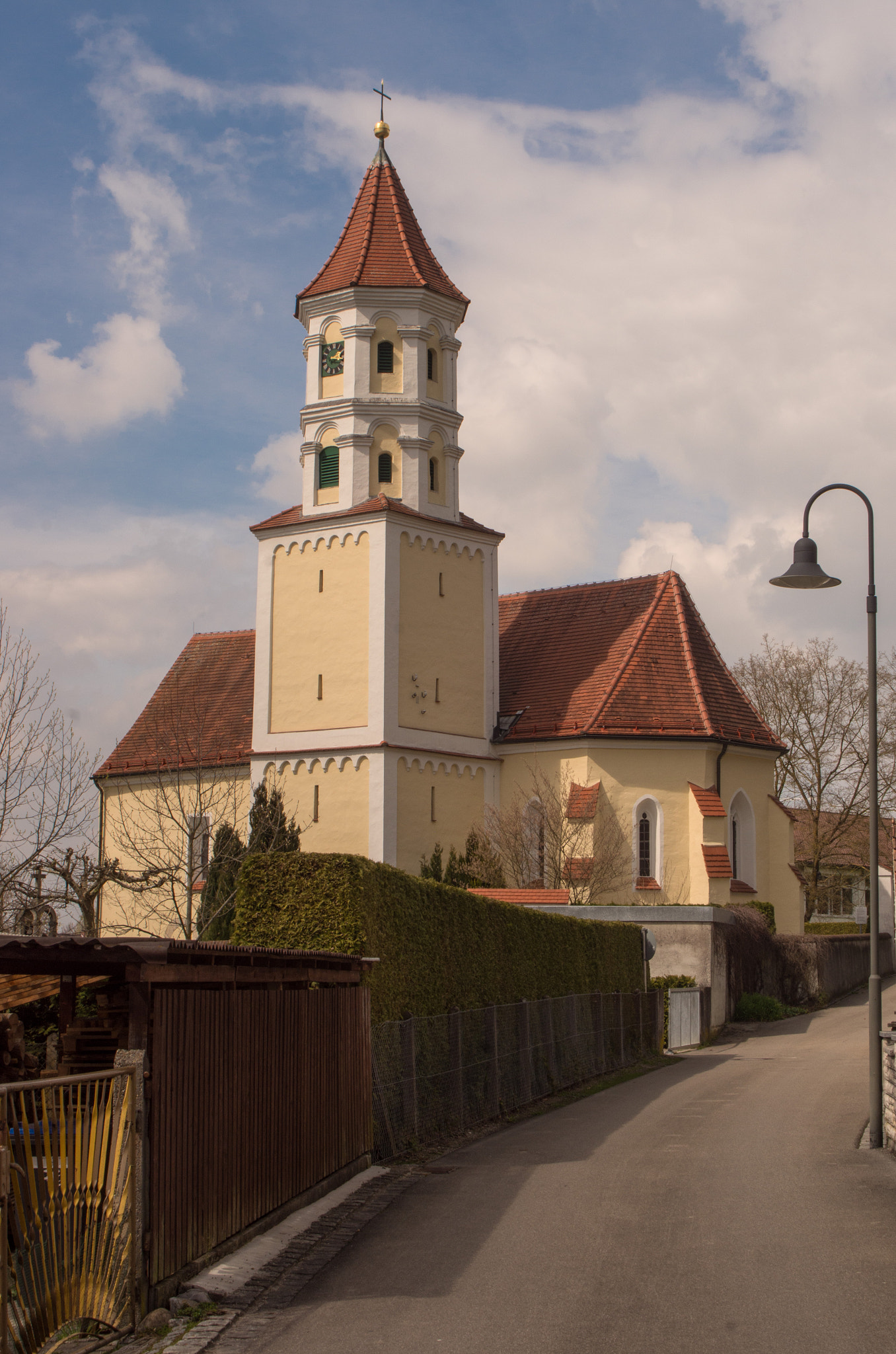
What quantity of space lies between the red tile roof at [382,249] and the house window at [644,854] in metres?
15.2

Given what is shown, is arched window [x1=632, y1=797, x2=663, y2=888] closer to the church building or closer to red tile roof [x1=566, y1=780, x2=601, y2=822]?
the church building

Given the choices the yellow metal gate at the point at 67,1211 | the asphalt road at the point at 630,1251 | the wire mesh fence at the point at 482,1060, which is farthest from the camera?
the wire mesh fence at the point at 482,1060

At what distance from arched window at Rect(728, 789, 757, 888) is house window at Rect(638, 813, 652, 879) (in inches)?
111

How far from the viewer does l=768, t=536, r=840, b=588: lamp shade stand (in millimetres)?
16172

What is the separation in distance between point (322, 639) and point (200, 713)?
6.65 metres

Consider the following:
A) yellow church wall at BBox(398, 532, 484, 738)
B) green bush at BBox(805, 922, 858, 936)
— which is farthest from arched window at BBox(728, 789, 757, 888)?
green bush at BBox(805, 922, 858, 936)

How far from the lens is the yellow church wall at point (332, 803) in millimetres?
35484

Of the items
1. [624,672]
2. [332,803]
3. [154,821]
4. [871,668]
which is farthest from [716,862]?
[871,668]

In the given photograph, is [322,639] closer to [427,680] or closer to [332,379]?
[427,680]

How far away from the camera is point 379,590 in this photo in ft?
119

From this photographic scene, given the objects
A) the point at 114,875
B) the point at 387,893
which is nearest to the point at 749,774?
the point at 114,875

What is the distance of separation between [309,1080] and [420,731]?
25.0m

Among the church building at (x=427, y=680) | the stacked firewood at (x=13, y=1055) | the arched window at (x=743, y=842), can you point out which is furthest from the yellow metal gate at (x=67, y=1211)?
the arched window at (x=743, y=842)

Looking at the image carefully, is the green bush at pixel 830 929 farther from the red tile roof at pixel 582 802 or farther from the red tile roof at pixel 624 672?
the red tile roof at pixel 582 802
